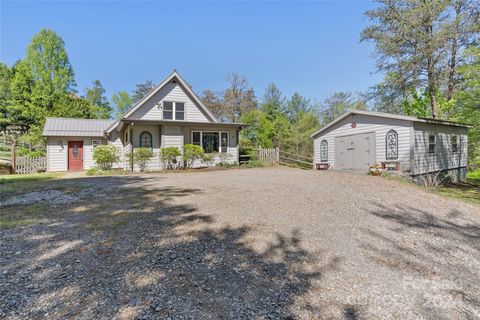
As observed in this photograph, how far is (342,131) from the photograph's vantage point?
14.5m

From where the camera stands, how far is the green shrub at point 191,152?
14.6m

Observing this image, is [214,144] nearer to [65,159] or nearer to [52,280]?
[65,159]

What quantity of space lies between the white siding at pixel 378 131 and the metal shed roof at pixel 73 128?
16.8 metres

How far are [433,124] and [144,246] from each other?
15769 mm

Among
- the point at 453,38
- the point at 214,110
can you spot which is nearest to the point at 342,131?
the point at 453,38

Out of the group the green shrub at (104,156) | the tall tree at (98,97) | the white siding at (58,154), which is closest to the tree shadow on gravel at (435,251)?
the green shrub at (104,156)

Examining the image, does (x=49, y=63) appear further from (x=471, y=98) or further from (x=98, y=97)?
(x=471, y=98)

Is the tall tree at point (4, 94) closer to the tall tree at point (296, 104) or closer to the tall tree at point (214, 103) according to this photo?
the tall tree at point (214, 103)

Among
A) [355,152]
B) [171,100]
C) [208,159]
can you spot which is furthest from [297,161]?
[171,100]

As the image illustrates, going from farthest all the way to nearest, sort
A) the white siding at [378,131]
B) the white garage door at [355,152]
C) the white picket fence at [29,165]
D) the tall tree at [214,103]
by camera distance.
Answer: the tall tree at [214,103] < the white picket fence at [29,165] < the white garage door at [355,152] < the white siding at [378,131]

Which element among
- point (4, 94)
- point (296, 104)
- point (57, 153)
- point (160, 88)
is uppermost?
point (296, 104)

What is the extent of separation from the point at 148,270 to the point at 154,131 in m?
13.3

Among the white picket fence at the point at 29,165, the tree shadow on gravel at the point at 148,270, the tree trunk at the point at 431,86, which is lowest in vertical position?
the tree shadow on gravel at the point at 148,270

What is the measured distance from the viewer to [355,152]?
538 inches
